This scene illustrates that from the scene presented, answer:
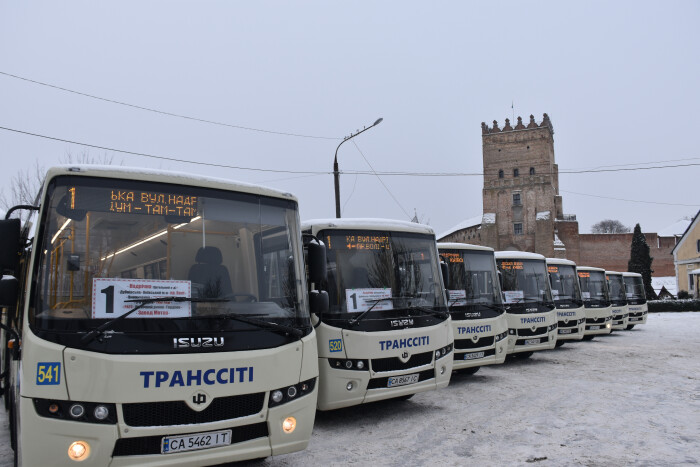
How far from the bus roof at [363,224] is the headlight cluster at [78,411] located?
142 inches

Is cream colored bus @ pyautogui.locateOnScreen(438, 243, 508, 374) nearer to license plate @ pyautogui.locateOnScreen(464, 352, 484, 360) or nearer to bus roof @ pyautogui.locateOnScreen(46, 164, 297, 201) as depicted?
license plate @ pyautogui.locateOnScreen(464, 352, 484, 360)

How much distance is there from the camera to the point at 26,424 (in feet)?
12.0

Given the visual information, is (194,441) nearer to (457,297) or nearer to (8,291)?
(8,291)

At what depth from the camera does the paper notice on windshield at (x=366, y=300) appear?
665 centimetres

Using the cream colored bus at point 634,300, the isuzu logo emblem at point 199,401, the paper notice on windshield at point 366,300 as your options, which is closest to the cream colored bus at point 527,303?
the paper notice on windshield at point 366,300

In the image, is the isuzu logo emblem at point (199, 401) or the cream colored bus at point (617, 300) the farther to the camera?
the cream colored bus at point (617, 300)

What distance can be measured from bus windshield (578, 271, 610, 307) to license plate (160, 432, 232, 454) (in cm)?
1424

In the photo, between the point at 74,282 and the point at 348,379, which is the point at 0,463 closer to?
the point at 74,282

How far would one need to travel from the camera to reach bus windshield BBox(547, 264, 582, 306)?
13836 millimetres

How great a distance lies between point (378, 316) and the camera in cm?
671

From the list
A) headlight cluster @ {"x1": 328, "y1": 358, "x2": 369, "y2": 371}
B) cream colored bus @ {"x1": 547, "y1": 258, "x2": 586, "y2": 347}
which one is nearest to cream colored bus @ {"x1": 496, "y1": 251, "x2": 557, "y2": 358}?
cream colored bus @ {"x1": 547, "y1": 258, "x2": 586, "y2": 347}

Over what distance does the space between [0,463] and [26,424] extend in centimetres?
231

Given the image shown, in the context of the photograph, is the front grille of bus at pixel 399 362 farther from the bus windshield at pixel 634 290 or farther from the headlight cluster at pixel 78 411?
the bus windshield at pixel 634 290

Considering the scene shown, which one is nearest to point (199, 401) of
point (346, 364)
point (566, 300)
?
point (346, 364)
